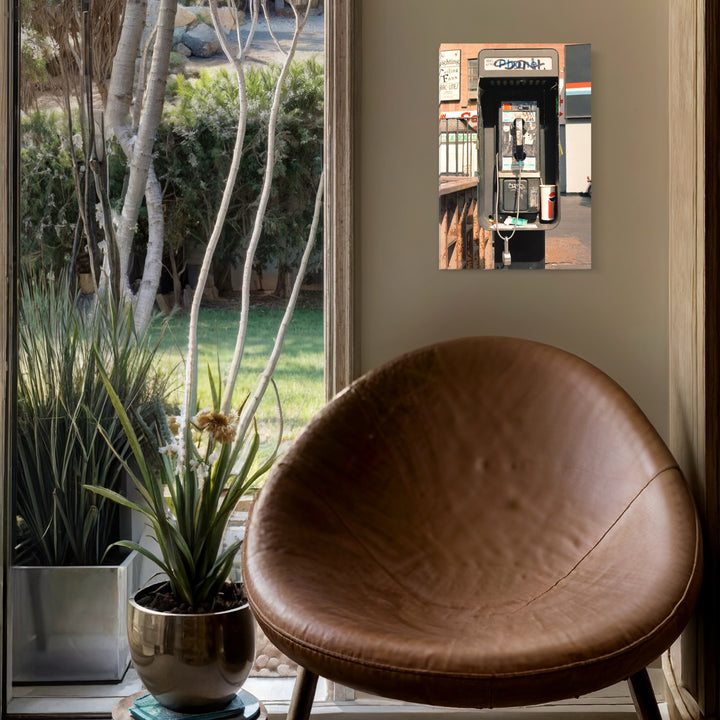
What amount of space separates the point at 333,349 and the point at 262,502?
0.54m

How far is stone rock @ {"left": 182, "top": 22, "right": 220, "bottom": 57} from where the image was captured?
2.09m

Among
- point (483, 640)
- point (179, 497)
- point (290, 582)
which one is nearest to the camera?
point (483, 640)

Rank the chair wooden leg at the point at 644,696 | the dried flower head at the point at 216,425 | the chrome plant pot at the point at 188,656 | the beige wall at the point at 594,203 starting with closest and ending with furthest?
the chair wooden leg at the point at 644,696, the chrome plant pot at the point at 188,656, the dried flower head at the point at 216,425, the beige wall at the point at 594,203

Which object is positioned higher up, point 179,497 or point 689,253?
point 689,253

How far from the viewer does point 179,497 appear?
71.7 inches

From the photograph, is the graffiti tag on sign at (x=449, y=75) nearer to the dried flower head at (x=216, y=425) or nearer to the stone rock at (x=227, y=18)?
the stone rock at (x=227, y=18)

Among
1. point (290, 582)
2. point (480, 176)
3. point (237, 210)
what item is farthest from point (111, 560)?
point (480, 176)

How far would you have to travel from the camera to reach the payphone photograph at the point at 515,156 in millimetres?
2029

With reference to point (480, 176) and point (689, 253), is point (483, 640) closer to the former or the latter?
point (689, 253)

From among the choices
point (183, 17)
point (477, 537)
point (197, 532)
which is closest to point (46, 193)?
point (183, 17)

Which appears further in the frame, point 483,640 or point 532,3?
point 532,3

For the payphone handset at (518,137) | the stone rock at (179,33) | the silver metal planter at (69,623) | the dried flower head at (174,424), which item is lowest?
the silver metal planter at (69,623)

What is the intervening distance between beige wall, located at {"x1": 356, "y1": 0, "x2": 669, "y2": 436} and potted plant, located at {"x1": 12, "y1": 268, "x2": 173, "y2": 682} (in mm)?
688

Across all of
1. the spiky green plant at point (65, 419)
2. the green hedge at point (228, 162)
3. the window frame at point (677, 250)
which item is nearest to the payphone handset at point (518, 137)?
the window frame at point (677, 250)
